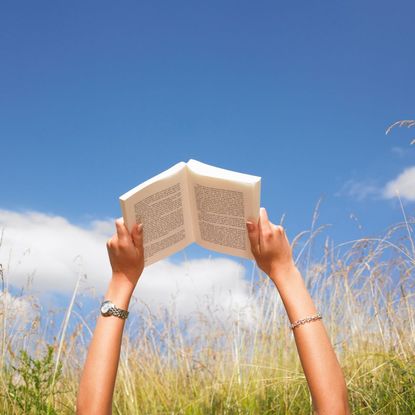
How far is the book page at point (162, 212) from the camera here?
1751 millimetres

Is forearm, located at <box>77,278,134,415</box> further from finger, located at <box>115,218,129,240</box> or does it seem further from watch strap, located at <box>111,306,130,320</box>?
finger, located at <box>115,218,129,240</box>

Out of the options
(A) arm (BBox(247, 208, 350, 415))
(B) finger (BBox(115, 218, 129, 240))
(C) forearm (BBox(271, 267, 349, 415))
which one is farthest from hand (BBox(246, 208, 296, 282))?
(B) finger (BBox(115, 218, 129, 240))

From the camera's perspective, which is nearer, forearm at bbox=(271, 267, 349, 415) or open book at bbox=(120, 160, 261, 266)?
forearm at bbox=(271, 267, 349, 415)

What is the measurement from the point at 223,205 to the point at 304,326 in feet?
1.51

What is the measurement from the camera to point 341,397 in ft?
4.87

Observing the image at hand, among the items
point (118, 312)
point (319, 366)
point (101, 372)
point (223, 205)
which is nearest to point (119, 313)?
point (118, 312)

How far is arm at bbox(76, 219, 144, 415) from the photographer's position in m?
1.59

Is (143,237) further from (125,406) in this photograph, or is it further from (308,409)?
(125,406)

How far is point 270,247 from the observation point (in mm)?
1669

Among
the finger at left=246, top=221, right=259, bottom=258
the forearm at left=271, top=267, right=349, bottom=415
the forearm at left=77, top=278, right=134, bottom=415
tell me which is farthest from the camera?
the finger at left=246, top=221, right=259, bottom=258

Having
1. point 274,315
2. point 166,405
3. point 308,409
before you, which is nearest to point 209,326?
point 274,315

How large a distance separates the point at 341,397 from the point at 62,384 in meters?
2.76

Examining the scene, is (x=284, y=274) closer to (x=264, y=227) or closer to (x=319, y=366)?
(x=264, y=227)

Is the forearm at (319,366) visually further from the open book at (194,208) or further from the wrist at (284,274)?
the open book at (194,208)
